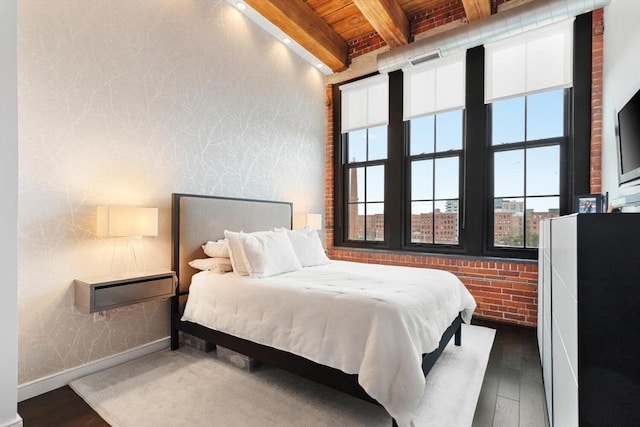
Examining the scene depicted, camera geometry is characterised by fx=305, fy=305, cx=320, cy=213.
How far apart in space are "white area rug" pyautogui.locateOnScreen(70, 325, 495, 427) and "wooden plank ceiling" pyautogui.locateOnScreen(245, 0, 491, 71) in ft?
11.9

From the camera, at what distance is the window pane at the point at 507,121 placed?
3.55m

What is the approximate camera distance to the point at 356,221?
4863 mm

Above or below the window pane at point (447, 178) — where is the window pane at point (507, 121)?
above

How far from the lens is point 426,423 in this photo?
69.1 inches

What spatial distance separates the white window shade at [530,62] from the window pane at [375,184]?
1640mm

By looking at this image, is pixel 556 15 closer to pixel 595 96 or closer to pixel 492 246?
pixel 595 96

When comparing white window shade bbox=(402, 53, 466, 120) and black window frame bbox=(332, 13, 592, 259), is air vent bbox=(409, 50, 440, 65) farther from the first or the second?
black window frame bbox=(332, 13, 592, 259)

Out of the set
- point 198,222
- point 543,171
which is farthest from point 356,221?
point 198,222

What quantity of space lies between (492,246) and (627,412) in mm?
3172

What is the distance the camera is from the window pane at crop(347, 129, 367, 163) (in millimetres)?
4797

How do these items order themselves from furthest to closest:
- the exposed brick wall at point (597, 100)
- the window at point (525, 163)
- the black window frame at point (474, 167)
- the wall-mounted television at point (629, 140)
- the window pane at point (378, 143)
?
the window pane at point (378, 143), the window at point (525, 163), the black window frame at point (474, 167), the exposed brick wall at point (597, 100), the wall-mounted television at point (629, 140)

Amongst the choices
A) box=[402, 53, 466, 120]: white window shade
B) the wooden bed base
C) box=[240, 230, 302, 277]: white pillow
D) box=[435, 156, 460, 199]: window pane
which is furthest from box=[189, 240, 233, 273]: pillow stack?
box=[402, 53, 466, 120]: white window shade

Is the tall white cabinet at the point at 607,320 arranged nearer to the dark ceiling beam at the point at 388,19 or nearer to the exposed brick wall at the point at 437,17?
the dark ceiling beam at the point at 388,19

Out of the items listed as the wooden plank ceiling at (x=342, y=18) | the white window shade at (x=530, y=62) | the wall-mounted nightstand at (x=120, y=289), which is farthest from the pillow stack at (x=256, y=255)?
the white window shade at (x=530, y=62)
